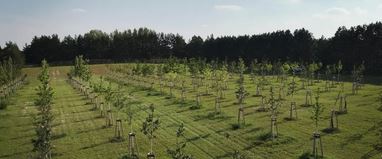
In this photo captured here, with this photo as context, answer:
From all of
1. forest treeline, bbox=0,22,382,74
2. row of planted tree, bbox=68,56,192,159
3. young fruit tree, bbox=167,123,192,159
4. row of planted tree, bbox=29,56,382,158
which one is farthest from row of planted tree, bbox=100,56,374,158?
forest treeline, bbox=0,22,382,74

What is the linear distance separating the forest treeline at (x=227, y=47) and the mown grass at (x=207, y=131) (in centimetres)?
4993

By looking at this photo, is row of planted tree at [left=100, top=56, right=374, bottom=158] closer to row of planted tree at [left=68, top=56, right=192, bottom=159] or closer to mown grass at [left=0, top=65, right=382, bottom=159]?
mown grass at [left=0, top=65, right=382, bottom=159]

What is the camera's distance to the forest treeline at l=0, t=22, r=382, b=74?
104m

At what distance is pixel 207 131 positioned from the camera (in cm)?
3738

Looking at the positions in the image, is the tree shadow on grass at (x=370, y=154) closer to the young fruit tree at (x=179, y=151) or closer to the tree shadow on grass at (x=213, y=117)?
the young fruit tree at (x=179, y=151)

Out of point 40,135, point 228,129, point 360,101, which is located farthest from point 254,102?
point 40,135

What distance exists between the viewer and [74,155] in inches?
1242

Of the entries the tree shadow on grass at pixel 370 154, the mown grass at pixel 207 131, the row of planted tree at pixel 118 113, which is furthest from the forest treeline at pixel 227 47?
the tree shadow on grass at pixel 370 154

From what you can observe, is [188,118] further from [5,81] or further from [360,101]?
[5,81]

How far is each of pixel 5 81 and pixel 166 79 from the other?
28728 millimetres

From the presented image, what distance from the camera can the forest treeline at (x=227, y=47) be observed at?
104 meters

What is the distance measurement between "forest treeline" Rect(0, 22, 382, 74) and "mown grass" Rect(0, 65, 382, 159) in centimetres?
4993

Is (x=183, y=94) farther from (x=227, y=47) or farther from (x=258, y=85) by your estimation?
(x=227, y=47)

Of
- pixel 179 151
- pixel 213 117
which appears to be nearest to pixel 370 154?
pixel 179 151
